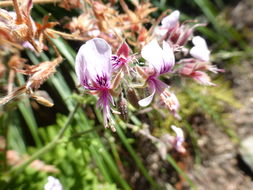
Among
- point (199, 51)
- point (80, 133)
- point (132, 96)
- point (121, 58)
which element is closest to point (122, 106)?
point (132, 96)

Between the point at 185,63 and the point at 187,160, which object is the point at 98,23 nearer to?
the point at 185,63

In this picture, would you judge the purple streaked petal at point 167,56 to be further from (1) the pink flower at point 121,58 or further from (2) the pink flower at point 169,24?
(2) the pink flower at point 169,24

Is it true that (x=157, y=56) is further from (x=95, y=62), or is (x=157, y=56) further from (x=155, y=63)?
(x=95, y=62)

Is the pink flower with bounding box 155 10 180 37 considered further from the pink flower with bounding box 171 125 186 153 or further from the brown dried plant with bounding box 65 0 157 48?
the pink flower with bounding box 171 125 186 153

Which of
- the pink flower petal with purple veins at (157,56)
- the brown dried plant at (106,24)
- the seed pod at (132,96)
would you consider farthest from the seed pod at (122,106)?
the brown dried plant at (106,24)

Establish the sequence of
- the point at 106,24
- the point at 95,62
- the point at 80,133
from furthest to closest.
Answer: the point at 80,133
the point at 106,24
the point at 95,62

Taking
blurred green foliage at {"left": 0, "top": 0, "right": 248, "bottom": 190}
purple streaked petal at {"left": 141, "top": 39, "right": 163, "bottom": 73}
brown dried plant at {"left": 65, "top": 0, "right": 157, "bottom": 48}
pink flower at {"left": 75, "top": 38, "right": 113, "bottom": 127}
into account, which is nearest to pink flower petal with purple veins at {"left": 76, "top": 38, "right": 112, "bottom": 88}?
pink flower at {"left": 75, "top": 38, "right": 113, "bottom": 127}

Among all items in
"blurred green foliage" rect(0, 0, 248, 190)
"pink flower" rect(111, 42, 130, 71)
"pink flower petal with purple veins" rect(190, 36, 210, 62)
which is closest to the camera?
"pink flower" rect(111, 42, 130, 71)
